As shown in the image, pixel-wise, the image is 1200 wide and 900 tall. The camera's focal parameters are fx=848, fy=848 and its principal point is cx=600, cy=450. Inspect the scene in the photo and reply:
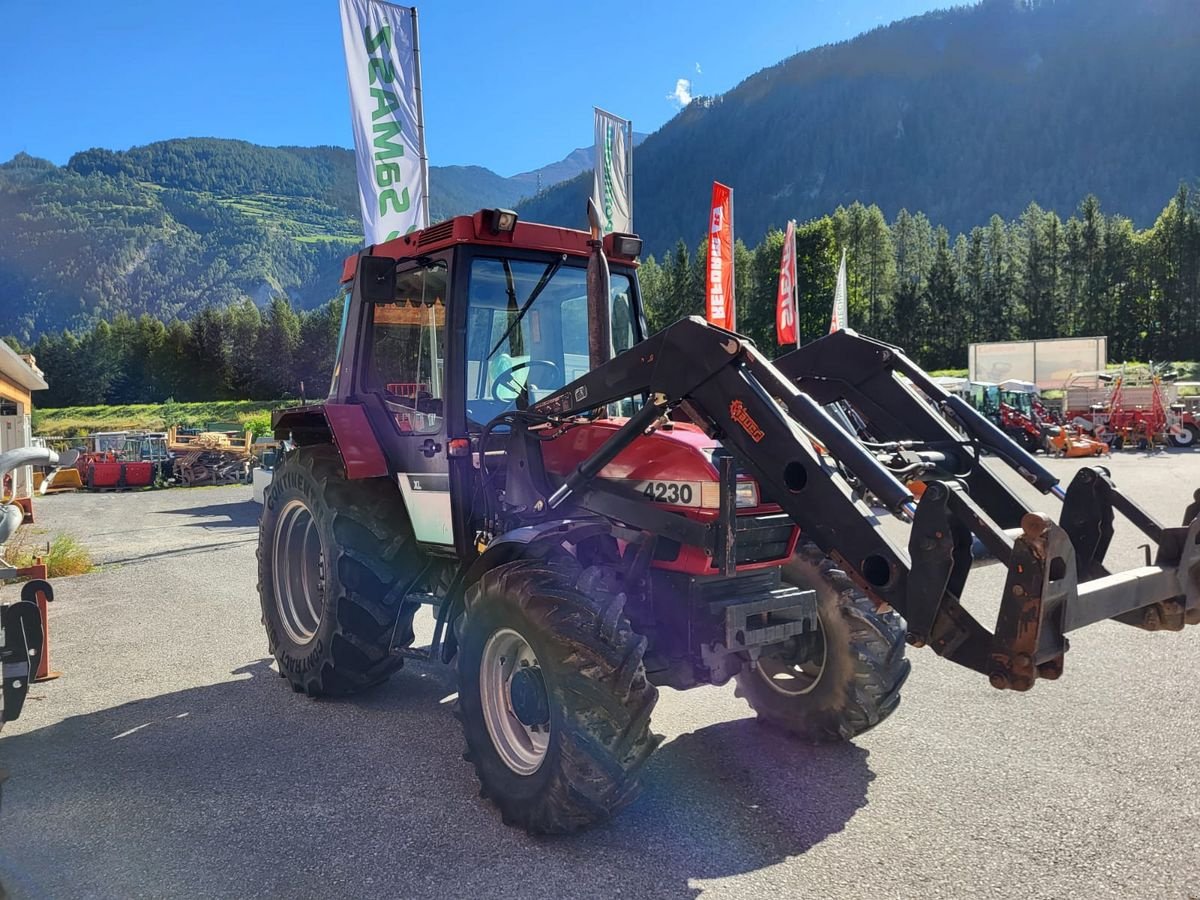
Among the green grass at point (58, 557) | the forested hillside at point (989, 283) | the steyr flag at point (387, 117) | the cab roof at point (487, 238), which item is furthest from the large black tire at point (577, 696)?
the forested hillside at point (989, 283)

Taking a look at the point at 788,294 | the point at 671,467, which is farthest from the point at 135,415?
the point at 671,467

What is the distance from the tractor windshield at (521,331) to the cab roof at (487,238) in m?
0.09

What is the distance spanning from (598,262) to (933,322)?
69.4 metres

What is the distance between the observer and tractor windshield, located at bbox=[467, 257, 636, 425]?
169 inches

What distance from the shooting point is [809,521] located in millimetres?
2953

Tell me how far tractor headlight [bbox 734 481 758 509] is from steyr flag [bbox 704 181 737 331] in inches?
494

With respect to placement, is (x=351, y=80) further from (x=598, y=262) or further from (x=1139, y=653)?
(x=1139, y=653)

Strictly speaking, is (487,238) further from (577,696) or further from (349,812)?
(349,812)

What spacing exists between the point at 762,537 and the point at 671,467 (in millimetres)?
478

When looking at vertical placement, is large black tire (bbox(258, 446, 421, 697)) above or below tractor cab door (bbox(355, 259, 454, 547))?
below

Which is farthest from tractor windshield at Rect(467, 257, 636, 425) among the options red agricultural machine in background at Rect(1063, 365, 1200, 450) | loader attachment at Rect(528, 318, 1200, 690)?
red agricultural machine in background at Rect(1063, 365, 1200, 450)

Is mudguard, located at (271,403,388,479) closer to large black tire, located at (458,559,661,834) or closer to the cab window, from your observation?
the cab window

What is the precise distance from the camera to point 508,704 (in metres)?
3.59

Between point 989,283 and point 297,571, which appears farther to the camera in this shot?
point 989,283
